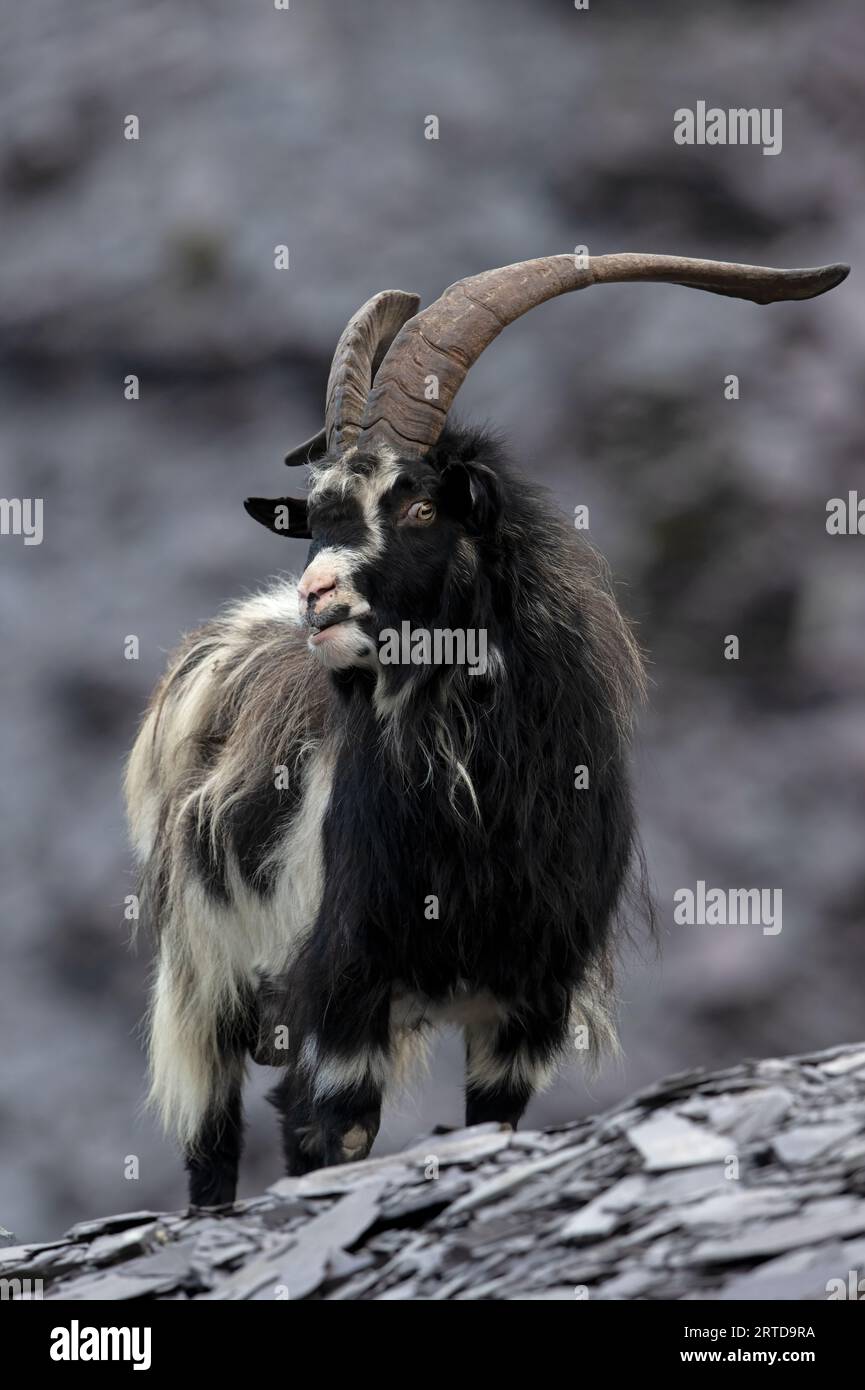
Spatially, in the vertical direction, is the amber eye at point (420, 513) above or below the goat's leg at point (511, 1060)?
above

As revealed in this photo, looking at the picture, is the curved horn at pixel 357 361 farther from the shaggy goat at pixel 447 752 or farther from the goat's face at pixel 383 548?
the goat's face at pixel 383 548

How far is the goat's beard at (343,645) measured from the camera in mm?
4609

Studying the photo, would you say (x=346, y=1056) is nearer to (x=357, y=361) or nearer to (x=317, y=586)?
(x=317, y=586)

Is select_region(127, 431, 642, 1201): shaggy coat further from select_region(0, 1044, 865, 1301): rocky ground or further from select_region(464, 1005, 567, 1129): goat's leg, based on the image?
select_region(0, 1044, 865, 1301): rocky ground

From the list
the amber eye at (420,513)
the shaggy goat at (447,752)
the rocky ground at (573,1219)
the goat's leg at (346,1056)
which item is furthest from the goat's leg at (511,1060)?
the amber eye at (420,513)

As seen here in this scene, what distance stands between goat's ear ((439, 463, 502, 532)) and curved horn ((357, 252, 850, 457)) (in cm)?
14

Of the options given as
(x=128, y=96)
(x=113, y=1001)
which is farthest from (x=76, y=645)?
(x=128, y=96)

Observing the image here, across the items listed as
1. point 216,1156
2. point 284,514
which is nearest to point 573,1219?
point 284,514

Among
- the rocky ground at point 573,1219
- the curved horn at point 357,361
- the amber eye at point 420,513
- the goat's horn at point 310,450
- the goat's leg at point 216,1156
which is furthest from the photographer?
the goat's leg at point 216,1156

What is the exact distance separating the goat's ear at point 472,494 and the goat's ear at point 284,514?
1.69 feet

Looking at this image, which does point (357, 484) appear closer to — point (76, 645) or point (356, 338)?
point (356, 338)

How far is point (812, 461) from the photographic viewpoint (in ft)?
33.1
